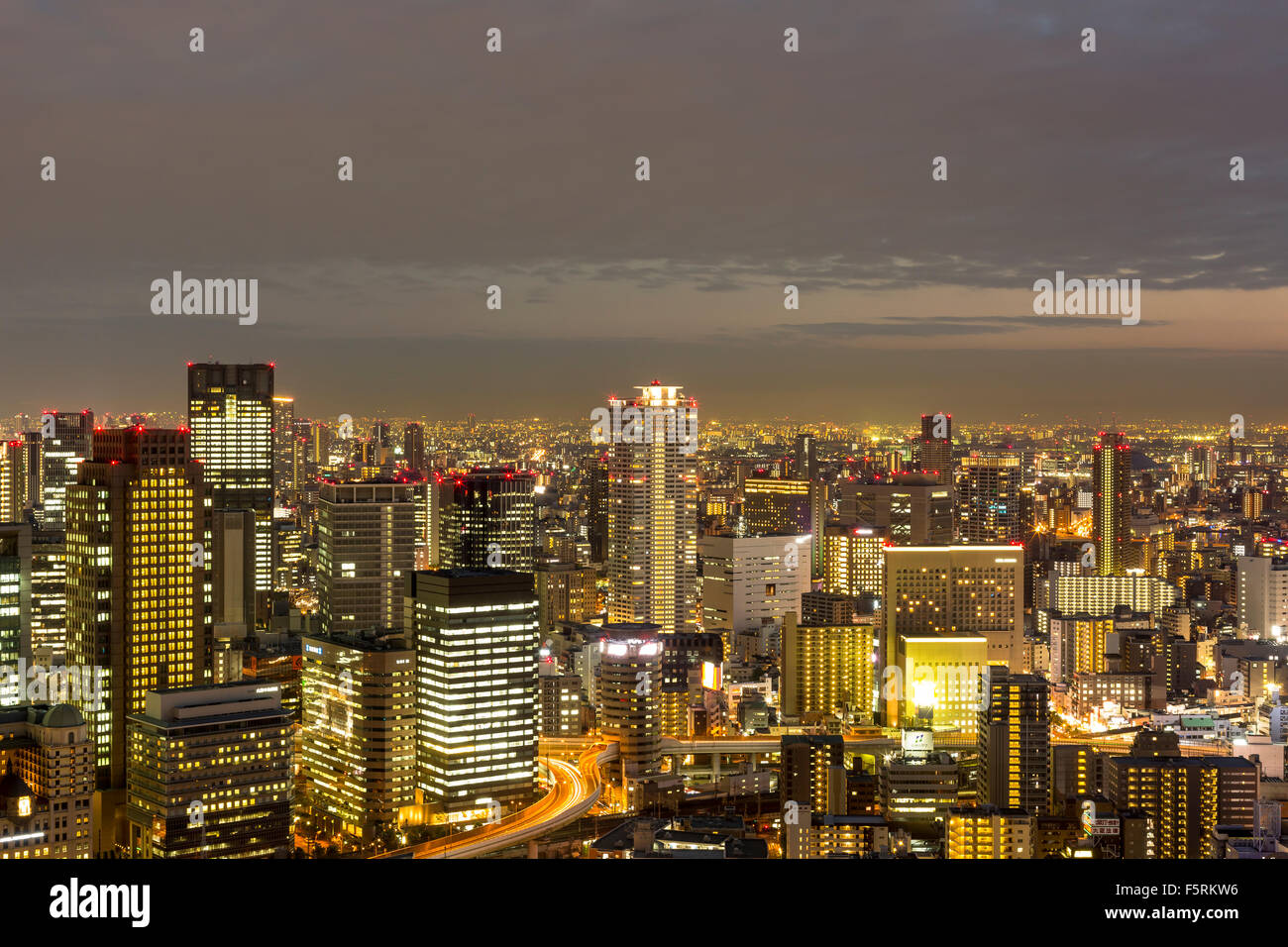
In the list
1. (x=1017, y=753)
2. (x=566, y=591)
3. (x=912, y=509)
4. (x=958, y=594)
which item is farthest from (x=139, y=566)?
(x=912, y=509)

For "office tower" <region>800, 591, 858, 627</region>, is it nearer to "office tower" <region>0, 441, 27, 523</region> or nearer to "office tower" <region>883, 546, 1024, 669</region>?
"office tower" <region>883, 546, 1024, 669</region>

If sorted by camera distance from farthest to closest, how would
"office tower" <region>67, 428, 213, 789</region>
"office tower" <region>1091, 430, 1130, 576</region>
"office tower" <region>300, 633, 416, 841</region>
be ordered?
"office tower" <region>1091, 430, 1130, 576</region> → "office tower" <region>300, 633, 416, 841</region> → "office tower" <region>67, 428, 213, 789</region>

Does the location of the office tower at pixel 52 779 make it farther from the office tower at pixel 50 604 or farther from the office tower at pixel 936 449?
the office tower at pixel 936 449

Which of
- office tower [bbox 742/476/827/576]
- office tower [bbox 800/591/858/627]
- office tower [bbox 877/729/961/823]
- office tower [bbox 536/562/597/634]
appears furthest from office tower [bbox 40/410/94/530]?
office tower [bbox 742/476/827/576]

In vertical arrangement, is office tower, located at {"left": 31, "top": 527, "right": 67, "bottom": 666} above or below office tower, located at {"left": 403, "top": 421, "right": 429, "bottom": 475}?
below

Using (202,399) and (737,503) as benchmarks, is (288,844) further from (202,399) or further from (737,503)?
(737,503)

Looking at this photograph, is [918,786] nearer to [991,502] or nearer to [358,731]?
[358,731]
